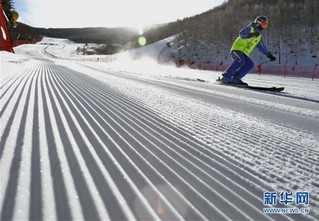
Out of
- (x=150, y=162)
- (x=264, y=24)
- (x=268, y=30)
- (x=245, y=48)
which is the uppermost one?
(x=268, y=30)

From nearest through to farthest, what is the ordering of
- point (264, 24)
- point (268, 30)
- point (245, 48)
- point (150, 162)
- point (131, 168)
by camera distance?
point (131, 168), point (150, 162), point (264, 24), point (245, 48), point (268, 30)

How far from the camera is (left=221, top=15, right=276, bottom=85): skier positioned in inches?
471

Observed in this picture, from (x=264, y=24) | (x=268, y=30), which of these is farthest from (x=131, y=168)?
(x=268, y=30)

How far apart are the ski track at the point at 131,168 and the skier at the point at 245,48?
7.50 metres

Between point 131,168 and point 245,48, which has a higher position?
point 245,48

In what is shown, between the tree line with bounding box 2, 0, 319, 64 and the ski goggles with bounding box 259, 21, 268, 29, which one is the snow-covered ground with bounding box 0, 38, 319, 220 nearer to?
the ski goggles with bounding box 259, 21, 268, 29

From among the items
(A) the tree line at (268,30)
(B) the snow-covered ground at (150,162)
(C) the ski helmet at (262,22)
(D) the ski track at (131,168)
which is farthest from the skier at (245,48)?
(A) the tree line at (268,30)

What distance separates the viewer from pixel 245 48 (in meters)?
12.4

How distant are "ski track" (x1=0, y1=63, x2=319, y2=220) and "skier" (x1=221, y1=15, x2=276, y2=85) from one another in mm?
7499

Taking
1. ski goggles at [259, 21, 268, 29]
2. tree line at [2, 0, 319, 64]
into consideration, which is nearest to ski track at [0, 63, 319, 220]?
ski goggles at [259, 21, 268, 29]

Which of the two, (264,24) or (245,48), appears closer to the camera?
(264,24)

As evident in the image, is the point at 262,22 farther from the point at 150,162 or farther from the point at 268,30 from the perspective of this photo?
the point at 268,30

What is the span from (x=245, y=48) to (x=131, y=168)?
10270mm

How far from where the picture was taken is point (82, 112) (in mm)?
5934
